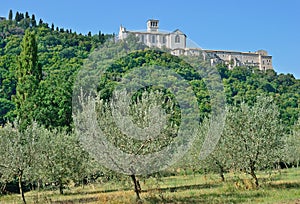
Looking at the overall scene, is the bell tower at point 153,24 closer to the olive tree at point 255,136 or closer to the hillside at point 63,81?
the hillside at point 63,81

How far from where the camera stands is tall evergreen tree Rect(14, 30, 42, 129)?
44.8m

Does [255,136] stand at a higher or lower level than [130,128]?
lower

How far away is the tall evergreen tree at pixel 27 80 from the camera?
44.8 m

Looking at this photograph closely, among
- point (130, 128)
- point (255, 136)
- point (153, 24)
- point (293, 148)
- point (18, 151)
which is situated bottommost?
point (293, 148)

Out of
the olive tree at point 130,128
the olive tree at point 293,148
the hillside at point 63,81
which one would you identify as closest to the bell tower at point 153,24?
the hillside at point 63,81

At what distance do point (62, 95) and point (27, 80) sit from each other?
514 cm

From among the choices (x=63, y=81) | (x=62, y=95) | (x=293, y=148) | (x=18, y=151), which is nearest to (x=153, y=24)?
(x=63, y=81)

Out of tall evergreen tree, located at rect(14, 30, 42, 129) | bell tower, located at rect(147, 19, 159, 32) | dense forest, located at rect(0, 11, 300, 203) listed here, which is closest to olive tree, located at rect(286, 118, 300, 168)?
dense forest, located at rect(0, 11, 300, 203)

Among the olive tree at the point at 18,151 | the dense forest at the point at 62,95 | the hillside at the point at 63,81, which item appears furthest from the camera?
the hillside at the point at 63,81

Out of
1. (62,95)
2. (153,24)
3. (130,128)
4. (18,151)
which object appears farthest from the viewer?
(153,24)

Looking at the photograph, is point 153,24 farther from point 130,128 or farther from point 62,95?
point 130,128

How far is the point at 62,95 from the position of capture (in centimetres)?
4534

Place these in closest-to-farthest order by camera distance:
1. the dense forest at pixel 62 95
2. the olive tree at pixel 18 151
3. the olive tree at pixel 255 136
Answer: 1. the olive tree at pixel 18 151
2. the olive tree at pixel 255 136
3. the dense forest at pixel 62 95

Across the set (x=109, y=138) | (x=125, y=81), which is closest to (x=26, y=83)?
(x=125, y=81)
